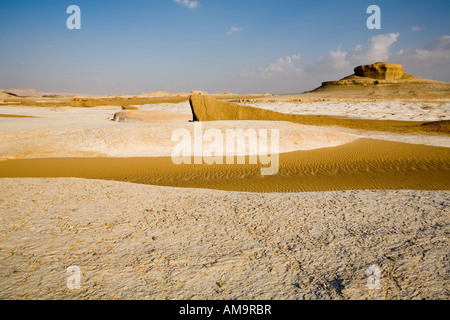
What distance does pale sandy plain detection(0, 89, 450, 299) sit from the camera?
2121mm

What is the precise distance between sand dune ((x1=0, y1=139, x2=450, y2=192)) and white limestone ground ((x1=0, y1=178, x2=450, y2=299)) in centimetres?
164

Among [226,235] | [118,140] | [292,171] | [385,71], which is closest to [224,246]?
[226,235]

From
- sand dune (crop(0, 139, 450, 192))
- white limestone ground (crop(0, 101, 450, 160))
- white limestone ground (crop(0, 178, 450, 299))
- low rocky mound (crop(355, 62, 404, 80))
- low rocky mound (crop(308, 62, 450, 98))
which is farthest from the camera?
low rocky mound (crop(355, 62, 404, 80))

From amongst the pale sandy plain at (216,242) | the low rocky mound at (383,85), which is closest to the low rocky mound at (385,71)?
the low rocky mound at (383,85)

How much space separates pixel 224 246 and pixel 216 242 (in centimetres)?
11

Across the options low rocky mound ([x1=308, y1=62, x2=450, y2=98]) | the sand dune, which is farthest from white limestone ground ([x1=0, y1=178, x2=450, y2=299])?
low rocky mound ([x1=308, y1=62, x2=450, y2=98])

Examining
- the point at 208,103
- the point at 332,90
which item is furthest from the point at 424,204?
the point at 332,90

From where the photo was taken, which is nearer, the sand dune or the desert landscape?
the desert landscape

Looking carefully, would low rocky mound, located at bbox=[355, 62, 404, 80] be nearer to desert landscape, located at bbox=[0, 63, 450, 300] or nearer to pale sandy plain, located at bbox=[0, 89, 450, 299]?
desert landscape, located at bbox=[0, 63, 450, 300]

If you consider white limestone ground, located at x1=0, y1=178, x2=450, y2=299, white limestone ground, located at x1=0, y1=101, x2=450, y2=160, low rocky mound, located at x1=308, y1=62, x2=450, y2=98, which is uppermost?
low rocky mound, located at x1=308, y1=62, x2=450, y2=98

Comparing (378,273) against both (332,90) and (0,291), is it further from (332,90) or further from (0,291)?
(332,90)

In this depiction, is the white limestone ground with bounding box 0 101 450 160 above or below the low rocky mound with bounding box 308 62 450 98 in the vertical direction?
below

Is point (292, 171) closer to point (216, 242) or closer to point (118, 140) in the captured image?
point (216, 242)
